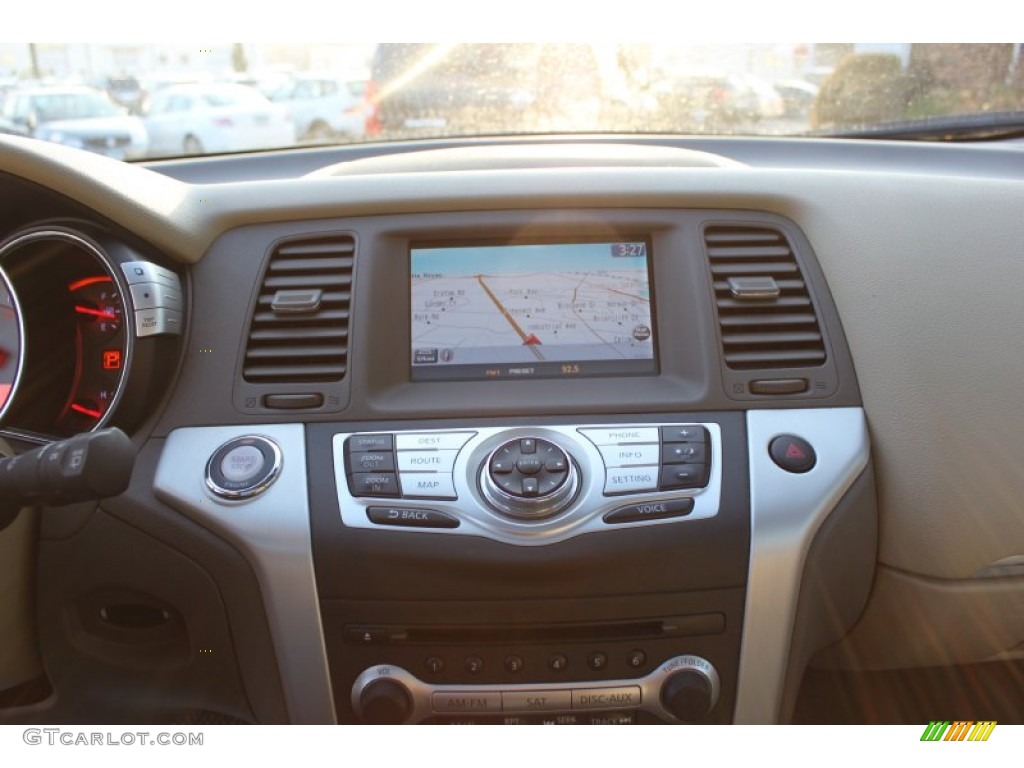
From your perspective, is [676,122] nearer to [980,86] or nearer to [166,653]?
[980,86]

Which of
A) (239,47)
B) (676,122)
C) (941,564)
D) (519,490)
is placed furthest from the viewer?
(676,122)

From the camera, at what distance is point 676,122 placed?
9.32 ft

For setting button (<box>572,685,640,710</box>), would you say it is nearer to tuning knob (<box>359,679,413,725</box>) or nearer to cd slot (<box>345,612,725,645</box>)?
cd slot (<box>345,612,725,645</box>)

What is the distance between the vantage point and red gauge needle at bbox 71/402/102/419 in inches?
77.8

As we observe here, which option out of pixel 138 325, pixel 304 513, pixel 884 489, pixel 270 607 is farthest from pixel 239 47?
pixel 884 489

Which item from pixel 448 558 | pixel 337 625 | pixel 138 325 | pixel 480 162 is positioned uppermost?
pixel 480 162

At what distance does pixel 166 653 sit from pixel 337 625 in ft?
1.63

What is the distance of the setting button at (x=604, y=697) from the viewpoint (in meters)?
1.90

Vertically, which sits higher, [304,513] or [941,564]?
[304,513]

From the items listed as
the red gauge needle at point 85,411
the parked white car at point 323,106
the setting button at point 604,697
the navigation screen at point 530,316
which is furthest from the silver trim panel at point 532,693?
the parked white car at point 323,106

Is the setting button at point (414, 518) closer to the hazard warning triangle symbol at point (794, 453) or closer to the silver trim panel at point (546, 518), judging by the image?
the silver trim panel at point (546, 518)

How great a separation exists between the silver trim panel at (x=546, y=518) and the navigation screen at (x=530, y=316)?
207mm

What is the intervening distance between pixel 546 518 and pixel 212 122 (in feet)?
5.95

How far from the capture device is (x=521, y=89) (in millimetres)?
2734
